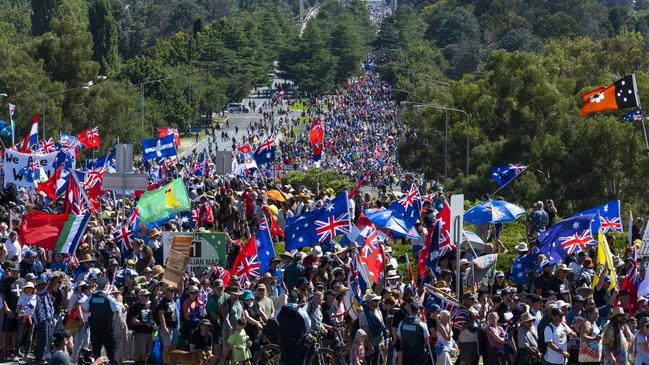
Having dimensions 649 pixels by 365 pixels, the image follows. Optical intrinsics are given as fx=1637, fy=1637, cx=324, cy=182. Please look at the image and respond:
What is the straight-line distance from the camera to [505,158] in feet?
233

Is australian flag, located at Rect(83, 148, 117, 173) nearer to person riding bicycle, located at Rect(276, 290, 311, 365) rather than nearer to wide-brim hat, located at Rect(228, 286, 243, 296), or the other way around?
wide-brim hat, located at Rect(228, 286, 243, 296)

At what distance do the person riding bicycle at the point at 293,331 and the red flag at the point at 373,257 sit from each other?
298 centimetres

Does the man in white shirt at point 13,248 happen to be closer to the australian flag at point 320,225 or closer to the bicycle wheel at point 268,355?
the australian flag at point 320,225

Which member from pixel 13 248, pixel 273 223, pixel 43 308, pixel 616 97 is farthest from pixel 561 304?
pixel 616 97

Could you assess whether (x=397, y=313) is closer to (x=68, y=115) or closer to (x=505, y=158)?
(x=505, y=158)

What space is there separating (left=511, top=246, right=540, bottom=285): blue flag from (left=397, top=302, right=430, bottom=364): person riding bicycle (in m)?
5.99

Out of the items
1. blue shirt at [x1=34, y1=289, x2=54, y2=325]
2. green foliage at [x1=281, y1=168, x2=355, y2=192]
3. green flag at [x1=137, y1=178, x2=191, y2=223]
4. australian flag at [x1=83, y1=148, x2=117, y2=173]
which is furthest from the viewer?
green foliage at [x1=281, y1=168, x2=355, y2=192]

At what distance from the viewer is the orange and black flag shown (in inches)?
1398

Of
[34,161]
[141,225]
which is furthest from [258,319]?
[34,161]

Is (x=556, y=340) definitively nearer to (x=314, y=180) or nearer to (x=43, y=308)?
(x=43, y=308)

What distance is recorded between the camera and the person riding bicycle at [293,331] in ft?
70.4

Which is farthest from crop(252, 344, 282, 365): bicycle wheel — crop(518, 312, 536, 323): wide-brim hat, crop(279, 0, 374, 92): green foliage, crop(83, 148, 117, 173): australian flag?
crop(279, 0, 374, 92): green foliage

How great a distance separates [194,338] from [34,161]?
18.9 meters

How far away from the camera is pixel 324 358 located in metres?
21.7
